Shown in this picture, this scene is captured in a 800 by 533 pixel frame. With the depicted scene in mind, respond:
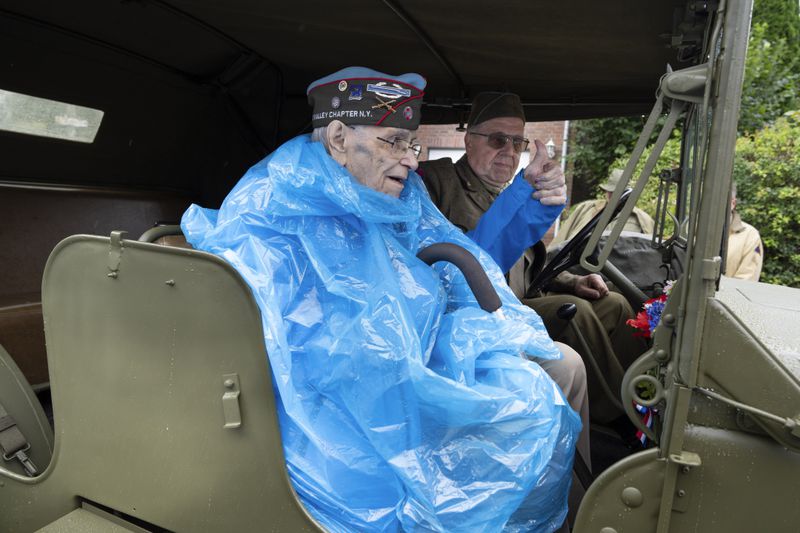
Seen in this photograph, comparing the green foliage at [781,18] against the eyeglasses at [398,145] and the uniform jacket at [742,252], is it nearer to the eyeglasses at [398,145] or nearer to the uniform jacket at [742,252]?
the uniform jacket at [742,252]

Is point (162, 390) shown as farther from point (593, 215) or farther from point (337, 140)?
point (593, 215)

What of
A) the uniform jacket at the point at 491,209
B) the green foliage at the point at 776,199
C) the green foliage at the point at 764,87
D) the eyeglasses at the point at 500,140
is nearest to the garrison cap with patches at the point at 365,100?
the uniform jacket at the point at 491,209

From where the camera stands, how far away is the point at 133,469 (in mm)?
1722

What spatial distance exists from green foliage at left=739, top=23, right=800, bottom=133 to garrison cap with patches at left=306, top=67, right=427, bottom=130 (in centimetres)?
972

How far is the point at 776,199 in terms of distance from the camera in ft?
24.3

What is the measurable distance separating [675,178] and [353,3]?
1.31 metres

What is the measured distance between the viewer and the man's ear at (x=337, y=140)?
1.98 metres

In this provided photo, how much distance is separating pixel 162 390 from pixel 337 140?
930 millimetres

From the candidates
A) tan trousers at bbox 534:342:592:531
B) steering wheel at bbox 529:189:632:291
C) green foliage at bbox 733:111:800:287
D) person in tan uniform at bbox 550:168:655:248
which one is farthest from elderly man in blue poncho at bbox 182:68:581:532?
green foliage at bbox 733:111:800:287

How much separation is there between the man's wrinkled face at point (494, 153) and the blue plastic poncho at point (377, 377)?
4.62 ft

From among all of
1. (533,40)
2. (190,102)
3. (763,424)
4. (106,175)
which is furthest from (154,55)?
(763,424)

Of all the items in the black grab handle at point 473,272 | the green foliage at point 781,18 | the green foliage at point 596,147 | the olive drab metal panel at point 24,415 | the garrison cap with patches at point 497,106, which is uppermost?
the green foliage at point 781,18

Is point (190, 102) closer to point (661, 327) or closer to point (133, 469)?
point (133, 469)

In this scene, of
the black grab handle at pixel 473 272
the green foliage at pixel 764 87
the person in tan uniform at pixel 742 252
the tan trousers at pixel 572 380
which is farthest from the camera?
the green foliage at pixel 764 87
